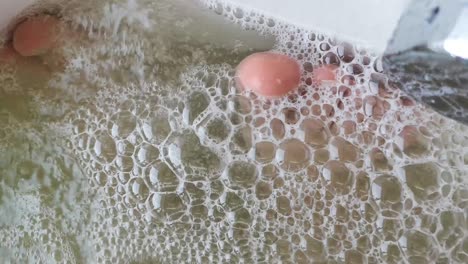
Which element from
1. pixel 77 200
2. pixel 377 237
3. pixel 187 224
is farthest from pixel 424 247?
pixel 77 200

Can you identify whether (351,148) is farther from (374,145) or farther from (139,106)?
(139,106)

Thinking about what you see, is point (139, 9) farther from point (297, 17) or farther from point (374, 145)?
point (374, 145)

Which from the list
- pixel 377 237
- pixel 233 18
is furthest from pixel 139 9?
pixel 377 237

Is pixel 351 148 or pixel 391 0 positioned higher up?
pixel 391 0

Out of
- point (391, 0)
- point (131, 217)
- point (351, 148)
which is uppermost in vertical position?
point (391, 0)

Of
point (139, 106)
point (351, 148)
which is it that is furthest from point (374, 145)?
point (139, 106)

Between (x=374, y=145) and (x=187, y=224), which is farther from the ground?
(x=374, y=145)
